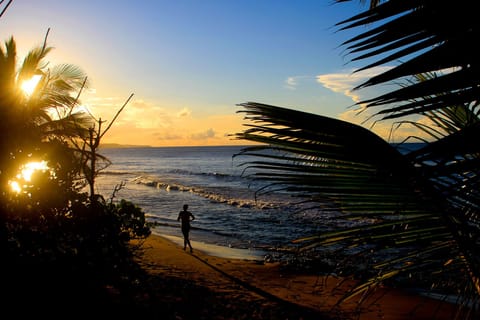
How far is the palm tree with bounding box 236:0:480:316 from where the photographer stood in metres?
0.70

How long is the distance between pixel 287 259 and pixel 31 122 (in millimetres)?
8971

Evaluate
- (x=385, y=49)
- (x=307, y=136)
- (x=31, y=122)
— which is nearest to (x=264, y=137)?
(x=307, y=136)

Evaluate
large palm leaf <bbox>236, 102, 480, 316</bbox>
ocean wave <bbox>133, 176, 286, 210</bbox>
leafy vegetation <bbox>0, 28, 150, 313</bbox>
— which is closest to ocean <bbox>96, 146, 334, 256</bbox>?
ocean wave <bbox>133, 176, 286, 210</bbox>

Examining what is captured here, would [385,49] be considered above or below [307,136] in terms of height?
above

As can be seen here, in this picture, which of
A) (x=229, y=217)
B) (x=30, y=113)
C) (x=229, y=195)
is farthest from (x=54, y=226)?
(x=229, y=195)

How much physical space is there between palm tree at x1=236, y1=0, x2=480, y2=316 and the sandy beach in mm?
4172

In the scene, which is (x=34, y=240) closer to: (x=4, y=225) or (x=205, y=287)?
(x=4, y=225)

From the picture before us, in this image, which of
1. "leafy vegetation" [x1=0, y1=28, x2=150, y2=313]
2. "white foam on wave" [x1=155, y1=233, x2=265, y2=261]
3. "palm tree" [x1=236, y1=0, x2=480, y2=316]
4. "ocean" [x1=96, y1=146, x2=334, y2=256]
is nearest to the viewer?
"palm tree" [x1=236, y1=0, x2=480, y2=316]

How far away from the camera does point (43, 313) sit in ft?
15.2

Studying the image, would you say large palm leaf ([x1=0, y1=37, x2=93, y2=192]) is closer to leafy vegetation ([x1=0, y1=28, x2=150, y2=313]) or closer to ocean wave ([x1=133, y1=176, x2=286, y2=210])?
leafy vegetation ([x1=0, y1=28, x2=150, y2=313])

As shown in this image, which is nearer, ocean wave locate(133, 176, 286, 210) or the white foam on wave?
the white foam on wave

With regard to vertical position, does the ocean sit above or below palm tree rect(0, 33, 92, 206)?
below

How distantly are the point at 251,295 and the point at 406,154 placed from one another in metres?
7.85

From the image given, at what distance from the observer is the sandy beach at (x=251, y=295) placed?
6.69m
